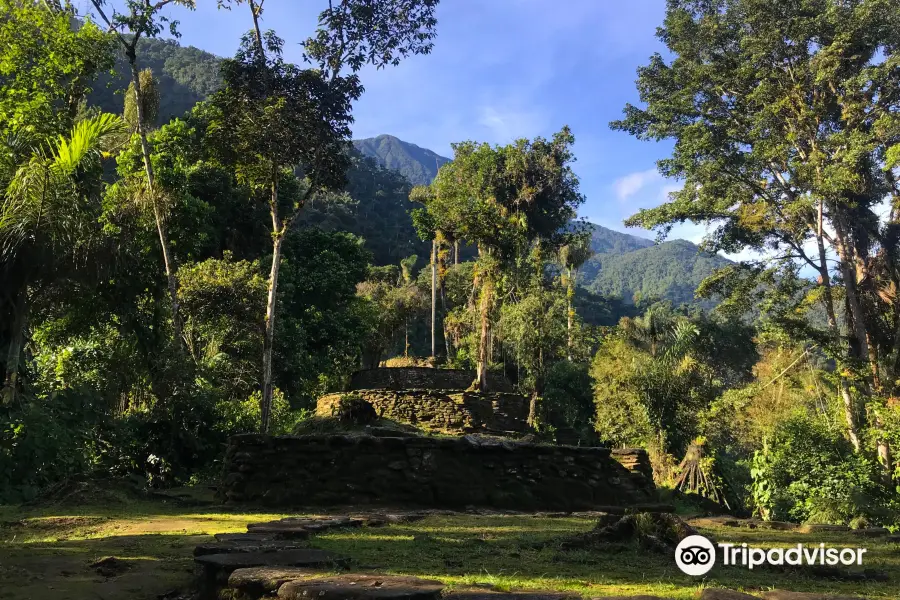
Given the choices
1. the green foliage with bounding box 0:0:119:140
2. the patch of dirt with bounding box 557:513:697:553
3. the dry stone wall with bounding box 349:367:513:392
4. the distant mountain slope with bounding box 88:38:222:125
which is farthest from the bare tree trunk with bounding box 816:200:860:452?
the distant mountain slope with bounding box 88:38:222:125

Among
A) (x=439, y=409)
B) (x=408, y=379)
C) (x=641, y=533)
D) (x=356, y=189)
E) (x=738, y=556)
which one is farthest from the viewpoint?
(x=356, y=189)

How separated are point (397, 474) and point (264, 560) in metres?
4.78

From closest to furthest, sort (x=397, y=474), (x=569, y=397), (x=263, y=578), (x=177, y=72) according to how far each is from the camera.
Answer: (x=263, y=578) → (x=397, y=474) → (x=569, y=397) → (x=177, y=72)

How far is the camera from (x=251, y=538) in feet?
10.9

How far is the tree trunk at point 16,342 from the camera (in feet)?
14.4

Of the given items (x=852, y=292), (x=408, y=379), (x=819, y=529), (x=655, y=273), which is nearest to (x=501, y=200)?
(x=408, y=379)

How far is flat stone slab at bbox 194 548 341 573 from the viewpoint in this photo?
2576 mm

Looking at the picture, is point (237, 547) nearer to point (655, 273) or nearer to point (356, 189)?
point (356, 189)

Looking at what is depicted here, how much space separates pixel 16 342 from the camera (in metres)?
4.50

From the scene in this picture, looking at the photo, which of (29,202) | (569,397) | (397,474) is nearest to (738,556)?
(397,474)

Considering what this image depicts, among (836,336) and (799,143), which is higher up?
(799,143)

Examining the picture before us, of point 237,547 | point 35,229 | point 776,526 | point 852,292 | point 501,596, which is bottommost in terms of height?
point 776,526

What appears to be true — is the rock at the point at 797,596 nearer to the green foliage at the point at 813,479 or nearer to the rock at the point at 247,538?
the rock at the point at 247,538

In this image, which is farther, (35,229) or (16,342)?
(35,229)
